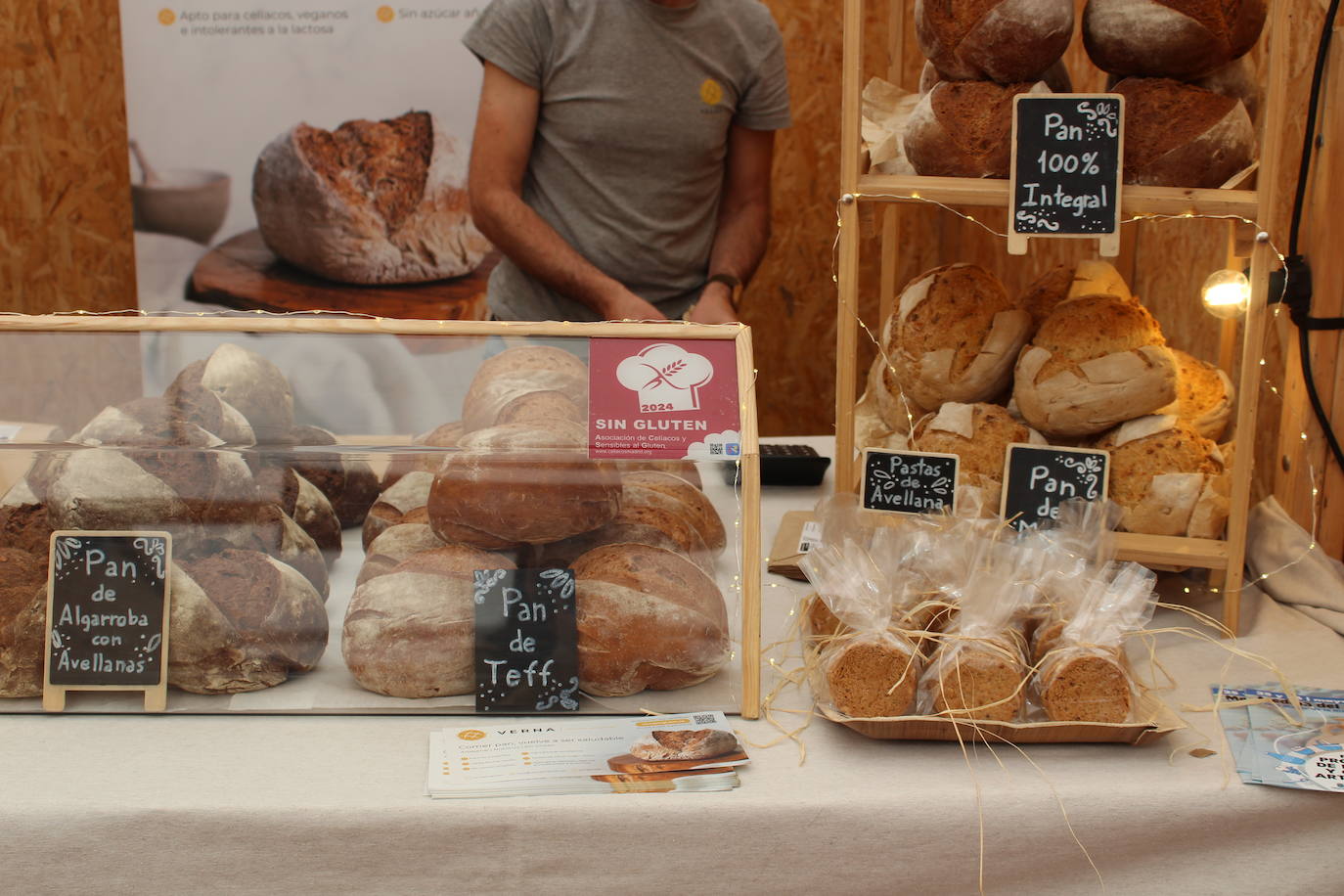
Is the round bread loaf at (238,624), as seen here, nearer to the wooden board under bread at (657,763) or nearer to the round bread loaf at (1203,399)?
the wooden board under bread at (657,763)

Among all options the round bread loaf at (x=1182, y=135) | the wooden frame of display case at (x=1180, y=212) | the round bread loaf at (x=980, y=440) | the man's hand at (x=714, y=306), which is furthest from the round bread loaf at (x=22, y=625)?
the man's hand at (x=714, y=306)

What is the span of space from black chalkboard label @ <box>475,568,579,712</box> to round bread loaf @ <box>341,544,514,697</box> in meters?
0.02

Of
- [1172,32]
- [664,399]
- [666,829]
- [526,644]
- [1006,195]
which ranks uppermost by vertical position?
[1172,32]

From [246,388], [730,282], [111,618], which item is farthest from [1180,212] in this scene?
[730,282]

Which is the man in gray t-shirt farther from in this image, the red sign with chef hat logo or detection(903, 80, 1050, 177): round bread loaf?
the red sign with chef hat logo

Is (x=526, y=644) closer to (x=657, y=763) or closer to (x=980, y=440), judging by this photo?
(x=657, y=763)

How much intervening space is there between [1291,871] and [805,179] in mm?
2921

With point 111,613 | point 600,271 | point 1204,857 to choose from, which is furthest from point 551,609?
point 600,271

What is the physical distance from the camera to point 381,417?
1104 millimetres

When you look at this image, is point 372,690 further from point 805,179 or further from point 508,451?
point 805,179

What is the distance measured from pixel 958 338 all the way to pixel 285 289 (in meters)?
2.32

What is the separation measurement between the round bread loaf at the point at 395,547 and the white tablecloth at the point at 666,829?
0.59ft

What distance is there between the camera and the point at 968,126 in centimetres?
128

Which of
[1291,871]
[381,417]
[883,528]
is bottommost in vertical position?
[1291,871]
